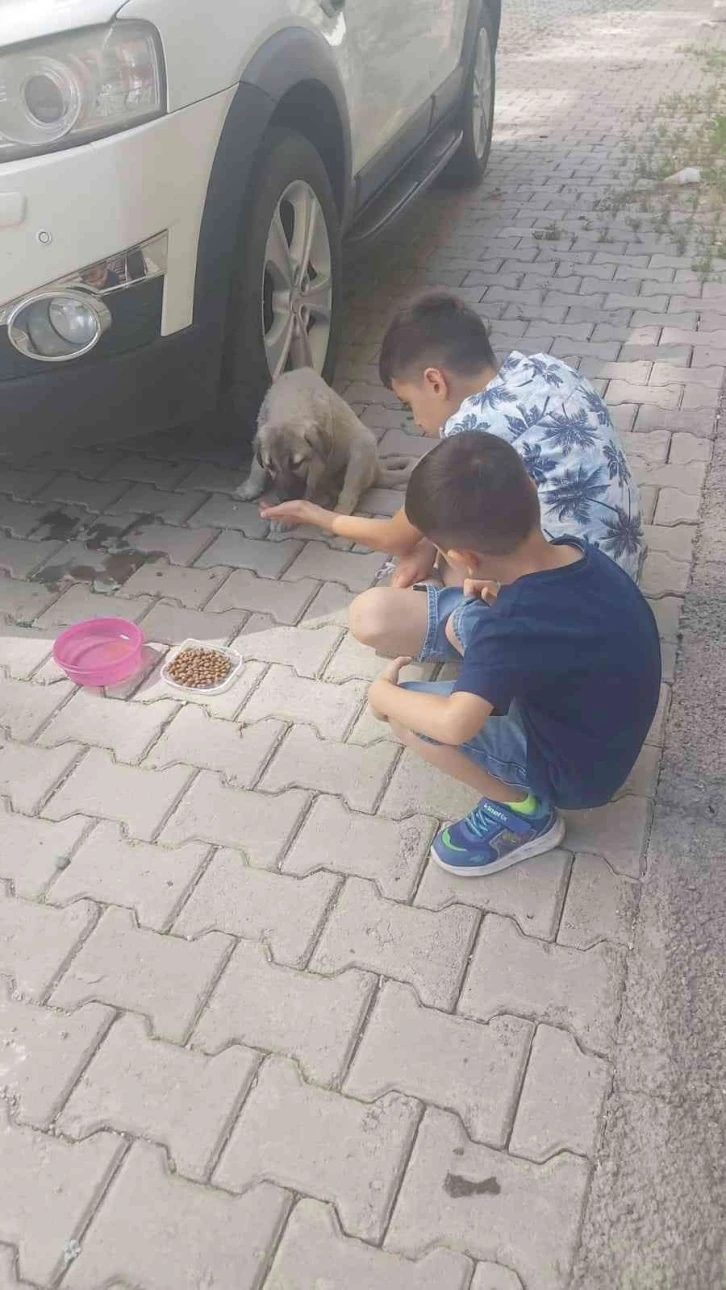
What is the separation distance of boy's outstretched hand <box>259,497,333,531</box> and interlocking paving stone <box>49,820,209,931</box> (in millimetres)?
1128

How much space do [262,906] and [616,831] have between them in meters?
0.88

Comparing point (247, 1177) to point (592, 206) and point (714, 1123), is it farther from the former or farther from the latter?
point (592, 206)

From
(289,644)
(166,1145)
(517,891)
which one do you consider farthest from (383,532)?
(166,1145)

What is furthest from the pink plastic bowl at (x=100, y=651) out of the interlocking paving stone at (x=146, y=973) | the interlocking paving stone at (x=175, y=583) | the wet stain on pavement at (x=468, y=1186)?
the wet stain on pavement at (x=468, y=1186)

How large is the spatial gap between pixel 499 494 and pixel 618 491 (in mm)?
704

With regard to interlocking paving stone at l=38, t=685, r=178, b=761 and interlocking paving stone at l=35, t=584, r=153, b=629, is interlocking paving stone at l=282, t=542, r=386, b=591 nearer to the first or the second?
interlocking paving stone at l=35, t=584, r=153, b=629

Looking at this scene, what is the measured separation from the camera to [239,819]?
99.1 inches

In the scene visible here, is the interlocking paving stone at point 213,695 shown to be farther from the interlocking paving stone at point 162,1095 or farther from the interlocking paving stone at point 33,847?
the interlocking paving stone at point 162,1095

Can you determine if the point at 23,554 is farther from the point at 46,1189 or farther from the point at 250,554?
the point at 46,1189

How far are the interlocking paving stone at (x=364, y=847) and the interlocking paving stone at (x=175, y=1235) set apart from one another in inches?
28.6

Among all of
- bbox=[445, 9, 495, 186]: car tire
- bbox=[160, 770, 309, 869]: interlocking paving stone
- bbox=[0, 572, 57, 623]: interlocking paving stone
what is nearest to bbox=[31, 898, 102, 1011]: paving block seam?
bbox=[160, 770, 309, 869]: interlocking paving stone

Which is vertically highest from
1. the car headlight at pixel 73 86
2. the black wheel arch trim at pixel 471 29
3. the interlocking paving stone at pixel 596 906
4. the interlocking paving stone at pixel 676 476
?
the car headlight at pixel 73 86

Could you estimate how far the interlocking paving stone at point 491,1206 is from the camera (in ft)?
5.62

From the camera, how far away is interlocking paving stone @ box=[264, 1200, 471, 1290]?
5.53ft
